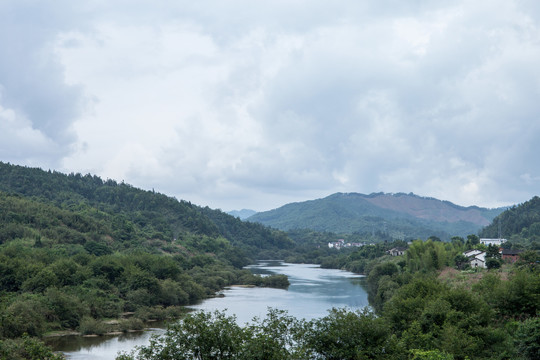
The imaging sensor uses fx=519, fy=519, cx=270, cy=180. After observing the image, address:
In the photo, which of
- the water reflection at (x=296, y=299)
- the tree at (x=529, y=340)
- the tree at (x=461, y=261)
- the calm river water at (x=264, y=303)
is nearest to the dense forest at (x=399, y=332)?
the tree at (x=529, y=340)

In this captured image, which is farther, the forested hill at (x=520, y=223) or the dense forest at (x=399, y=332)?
the forested hill at (x=520, y=223)

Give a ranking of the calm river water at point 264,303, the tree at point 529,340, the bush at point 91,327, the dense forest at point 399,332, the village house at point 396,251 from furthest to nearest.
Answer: the village house at point 396,251
the bush at point 91,327
the calm river water at point 264,303
the tree at point 529,340
the dense forest at point 399,332

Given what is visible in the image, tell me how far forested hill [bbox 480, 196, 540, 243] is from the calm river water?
54879 mm

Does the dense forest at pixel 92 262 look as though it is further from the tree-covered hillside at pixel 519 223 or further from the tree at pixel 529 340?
the tree-covered hillside at pixel 519 223

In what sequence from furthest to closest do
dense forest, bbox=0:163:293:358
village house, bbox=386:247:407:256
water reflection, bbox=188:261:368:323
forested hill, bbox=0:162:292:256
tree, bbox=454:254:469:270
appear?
village house, bbox=386:247:407:256 → forested hill, bbox=0:162:292:256 → tree, bbox=454:254:469:270 → water reflection, bbox=188:261:368:323 → dense forest, bbox=0:163:293:358

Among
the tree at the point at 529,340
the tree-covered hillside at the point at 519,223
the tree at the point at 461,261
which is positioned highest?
the tree-covered hillside at the point at 519,223

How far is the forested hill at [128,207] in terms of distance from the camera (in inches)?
4195

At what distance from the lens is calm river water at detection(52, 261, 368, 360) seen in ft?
127

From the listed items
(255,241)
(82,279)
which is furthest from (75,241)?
(255,241)

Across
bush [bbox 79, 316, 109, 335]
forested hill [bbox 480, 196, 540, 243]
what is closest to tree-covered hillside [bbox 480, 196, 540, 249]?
forested hill [bbox 480, 196, 540, 243]

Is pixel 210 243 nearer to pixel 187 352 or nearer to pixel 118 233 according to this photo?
pixel 118 233

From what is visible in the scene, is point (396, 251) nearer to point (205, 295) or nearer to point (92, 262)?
point (205, 295)

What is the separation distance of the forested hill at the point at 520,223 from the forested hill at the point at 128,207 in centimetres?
6463

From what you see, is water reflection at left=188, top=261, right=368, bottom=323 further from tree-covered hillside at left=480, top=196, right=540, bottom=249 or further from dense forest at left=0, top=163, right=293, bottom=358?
tree-covered hillside at left=480, top=196, right=540, bottom=249
